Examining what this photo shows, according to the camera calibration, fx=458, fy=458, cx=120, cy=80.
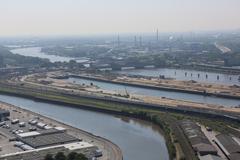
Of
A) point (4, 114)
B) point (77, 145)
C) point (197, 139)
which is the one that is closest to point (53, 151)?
point (77, 145)

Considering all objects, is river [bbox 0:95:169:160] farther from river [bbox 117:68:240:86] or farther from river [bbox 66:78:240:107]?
river [bbox 117:68:240:86]

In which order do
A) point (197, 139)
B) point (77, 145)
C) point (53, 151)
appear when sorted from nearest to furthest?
point (53, 151) < point (77, 145) < point (197, 139)

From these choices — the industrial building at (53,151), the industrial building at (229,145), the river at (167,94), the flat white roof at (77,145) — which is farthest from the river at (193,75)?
the industrial building at (53,151)

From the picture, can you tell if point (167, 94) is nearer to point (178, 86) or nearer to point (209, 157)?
point (178, 86)

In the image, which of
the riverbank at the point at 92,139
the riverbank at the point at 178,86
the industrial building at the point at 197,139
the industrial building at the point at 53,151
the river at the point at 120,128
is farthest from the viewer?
the riverbank at the point at 178,86

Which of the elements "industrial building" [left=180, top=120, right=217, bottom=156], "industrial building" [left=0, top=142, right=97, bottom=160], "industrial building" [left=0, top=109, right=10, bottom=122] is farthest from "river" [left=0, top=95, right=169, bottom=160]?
"industrial building" [left=0, top=109, right=10, bottom=122]

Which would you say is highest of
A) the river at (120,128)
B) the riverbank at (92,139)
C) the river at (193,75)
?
the riverbank at (92,139)

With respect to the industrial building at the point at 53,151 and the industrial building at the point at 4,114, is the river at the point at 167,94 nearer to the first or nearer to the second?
the industrial building at the point at 4,114
